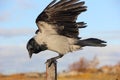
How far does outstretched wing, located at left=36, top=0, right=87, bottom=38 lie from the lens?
26.0 feet

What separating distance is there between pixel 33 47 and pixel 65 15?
67 centimetres

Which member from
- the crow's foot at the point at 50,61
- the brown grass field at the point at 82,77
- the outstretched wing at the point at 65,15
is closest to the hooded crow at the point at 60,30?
the outstretched wing at the point at 65,15

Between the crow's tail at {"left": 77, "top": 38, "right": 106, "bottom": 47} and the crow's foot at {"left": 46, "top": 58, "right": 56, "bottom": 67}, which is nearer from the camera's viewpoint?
the crow's foot at {"left": 46, "top": 58, "right": 56, "bottom": 67}

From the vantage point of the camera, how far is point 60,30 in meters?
8.08

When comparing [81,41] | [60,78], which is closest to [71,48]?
[81,41]

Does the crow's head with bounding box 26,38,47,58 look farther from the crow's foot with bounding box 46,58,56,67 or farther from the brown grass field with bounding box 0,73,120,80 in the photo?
the brown grass field with bounding box 0,73,120,80

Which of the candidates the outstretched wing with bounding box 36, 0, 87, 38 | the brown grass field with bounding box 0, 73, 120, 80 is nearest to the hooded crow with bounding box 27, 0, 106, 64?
the outstretched wing with bounding box 36, 0, 87, 38

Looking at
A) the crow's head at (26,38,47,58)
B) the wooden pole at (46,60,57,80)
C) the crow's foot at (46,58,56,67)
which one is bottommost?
the wooden pole at (46,60,57,80)

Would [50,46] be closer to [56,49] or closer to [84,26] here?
[56,49]

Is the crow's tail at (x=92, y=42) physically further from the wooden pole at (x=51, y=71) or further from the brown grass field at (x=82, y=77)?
the brown grass field at (x=82, y=77)

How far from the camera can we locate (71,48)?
7.98m

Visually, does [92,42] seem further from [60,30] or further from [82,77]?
[82,77]

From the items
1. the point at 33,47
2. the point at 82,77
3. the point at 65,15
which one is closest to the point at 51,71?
the point at 33,47

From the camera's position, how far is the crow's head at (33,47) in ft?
26.3
